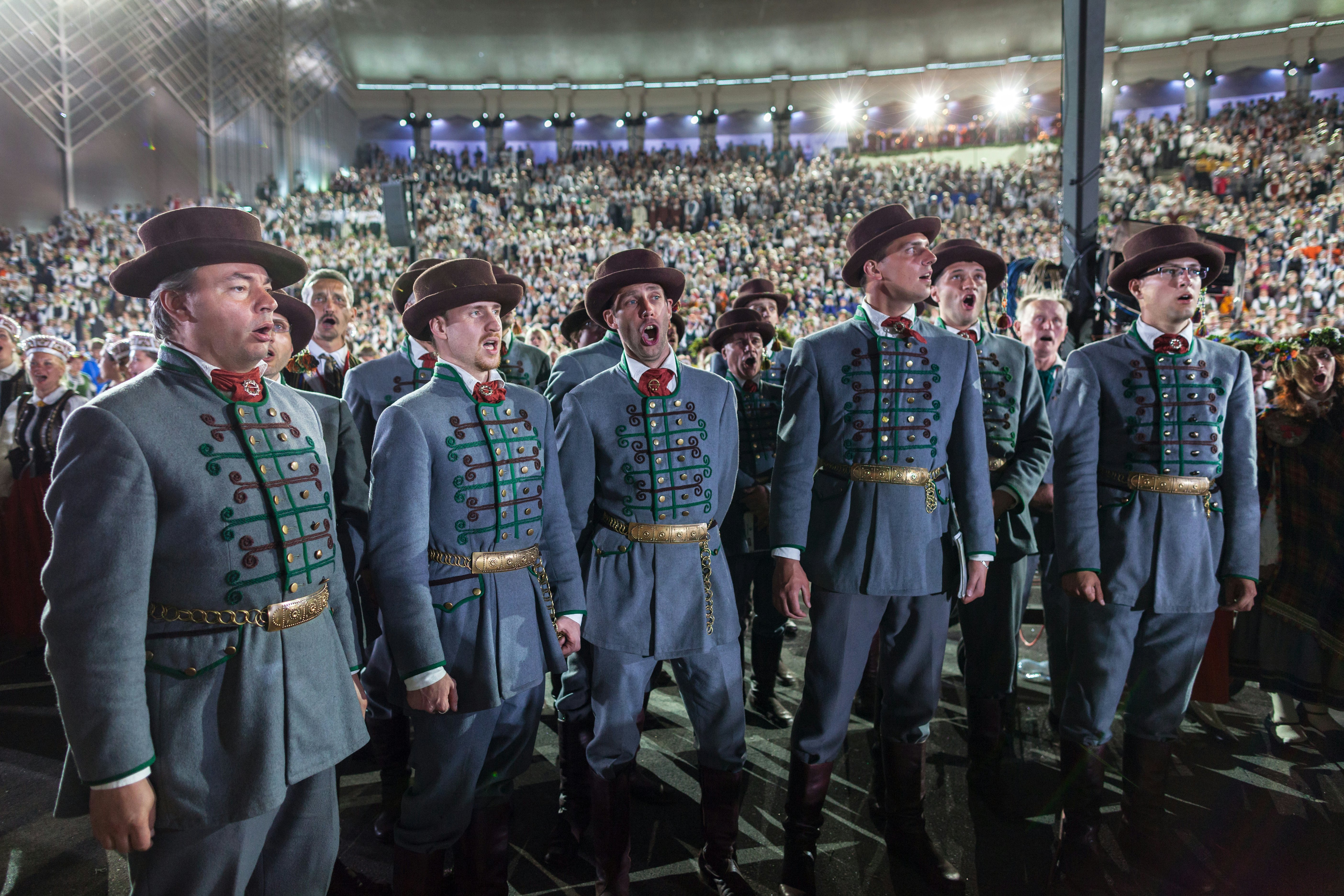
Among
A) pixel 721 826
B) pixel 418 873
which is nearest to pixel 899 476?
pixel 721 826

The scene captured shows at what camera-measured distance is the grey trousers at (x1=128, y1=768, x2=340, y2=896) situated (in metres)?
1.56

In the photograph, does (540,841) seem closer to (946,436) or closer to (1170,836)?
(946,436)

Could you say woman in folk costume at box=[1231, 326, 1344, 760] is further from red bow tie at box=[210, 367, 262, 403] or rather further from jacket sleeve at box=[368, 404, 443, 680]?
red bow tie at box=[210, 367, 262, 403]

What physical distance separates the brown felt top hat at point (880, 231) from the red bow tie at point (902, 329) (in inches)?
8.9

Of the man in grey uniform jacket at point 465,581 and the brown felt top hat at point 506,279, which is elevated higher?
the brown felt top hat at point 506,279

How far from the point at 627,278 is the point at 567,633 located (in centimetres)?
122

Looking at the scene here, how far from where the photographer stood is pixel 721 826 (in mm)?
2566

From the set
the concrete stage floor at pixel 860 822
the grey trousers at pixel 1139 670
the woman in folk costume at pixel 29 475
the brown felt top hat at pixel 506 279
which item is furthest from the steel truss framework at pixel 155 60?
the grey trousers at pixel 1139 670

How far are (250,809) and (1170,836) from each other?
3136 mm

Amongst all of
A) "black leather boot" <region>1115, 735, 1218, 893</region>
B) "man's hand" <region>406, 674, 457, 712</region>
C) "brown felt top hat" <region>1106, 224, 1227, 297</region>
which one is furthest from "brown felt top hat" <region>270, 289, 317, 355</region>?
"black leather boot" <region>1115, 735, 1218, 893</region>

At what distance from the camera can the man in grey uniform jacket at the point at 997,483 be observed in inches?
131

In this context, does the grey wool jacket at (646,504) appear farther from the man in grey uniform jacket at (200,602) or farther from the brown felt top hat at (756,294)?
the brown felt top hat at (756,294)

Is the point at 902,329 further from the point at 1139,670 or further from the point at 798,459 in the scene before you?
the point at 1139,670

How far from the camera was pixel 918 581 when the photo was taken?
2.60 metres
